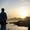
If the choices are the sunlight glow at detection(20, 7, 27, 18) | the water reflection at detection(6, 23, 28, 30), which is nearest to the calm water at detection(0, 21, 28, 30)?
the water reflection at detection(6, 23, 28, 30)

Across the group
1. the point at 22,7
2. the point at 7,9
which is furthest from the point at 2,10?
the point at 22,7

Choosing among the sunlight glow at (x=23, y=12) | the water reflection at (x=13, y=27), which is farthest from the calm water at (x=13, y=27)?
the sunlight glow at (x=23, y=12)

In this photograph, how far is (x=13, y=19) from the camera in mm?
1095

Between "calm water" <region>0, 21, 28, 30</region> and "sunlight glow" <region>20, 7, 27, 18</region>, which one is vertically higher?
"sunlight glow" <region>20, 7, 27, 18</region>

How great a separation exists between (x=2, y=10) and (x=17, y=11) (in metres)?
0.26

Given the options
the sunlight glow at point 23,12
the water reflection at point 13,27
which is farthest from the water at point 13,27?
the sunlight glow at point 23,12

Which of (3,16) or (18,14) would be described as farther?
(18,14)

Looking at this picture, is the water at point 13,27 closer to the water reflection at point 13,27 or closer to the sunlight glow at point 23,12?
the water reflection at point 13,27

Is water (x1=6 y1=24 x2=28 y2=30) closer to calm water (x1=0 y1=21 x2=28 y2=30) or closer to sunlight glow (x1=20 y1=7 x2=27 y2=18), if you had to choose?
calm water (x1=0 y1=21 x2=28 y2=30)

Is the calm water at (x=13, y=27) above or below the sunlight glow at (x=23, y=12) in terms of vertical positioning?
below

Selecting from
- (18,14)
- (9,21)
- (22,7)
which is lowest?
(9,21)

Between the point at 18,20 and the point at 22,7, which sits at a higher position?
the point at 22,7

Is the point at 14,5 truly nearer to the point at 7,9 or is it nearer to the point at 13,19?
the point at 7,9

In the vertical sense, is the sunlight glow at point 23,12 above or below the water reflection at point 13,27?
above
